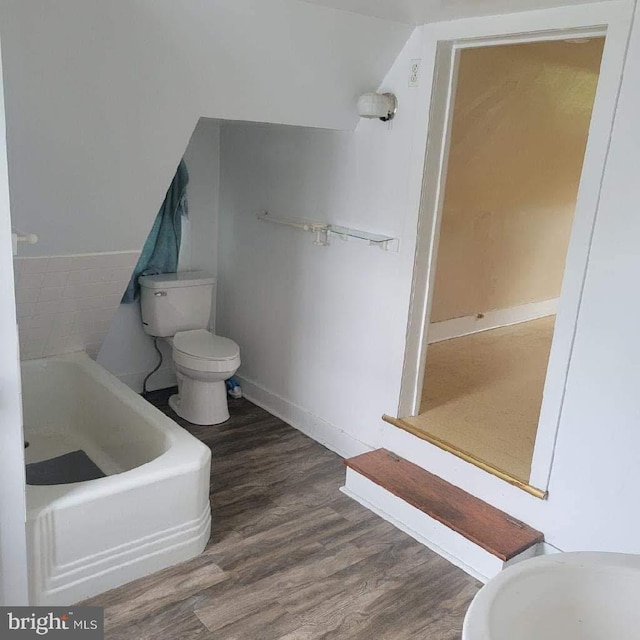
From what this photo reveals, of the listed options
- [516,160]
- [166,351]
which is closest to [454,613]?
[166,351]

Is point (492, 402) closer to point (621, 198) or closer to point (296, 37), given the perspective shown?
point (621, 198)

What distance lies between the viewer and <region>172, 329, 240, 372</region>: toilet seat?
3.35 meters

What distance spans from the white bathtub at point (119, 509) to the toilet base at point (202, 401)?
0.59 metres

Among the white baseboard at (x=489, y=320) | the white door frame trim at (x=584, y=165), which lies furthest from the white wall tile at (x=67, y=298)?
the white baseboard at (x=489, y=320)

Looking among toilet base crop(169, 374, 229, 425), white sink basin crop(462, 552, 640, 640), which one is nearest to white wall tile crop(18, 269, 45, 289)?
toilet base crop(169, 374, 229, 425)

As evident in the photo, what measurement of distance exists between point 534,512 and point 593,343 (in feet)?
2.32

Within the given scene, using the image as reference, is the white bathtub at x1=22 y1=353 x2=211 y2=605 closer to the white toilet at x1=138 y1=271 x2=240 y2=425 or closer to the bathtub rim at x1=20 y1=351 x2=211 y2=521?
the bathtub rim at x1=20 y1=351 x2=211 y2=521

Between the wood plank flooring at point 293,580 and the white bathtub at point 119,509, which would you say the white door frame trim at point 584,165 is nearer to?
the wood plank flooring at point 293,580

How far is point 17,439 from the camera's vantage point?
187cm

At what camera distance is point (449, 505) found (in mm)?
2625

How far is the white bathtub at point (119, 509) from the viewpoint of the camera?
82.9 inches

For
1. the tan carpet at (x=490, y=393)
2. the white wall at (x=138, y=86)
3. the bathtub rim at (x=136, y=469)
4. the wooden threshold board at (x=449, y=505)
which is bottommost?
the wooden threshold board at (x=449, y=505)

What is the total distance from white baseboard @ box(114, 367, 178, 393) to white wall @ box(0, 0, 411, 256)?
113cm

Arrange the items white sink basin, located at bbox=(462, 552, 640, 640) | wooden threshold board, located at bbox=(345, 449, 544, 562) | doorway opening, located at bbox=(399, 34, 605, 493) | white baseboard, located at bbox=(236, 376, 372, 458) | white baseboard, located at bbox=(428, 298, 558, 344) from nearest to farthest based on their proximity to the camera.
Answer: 1. white sink basin, located at bbox=(462, 552, 640, 640)
2. wooden threshold board, located at bbox=(345, 449, 544, 562)
3. doorway opening, located at bbox=(399, 34, 605, 493)
4. white baseboard, located at bbox=(236, 376, 372, 458)
5. white baseboard, located at bbox=(428, 298, 558, 344)
